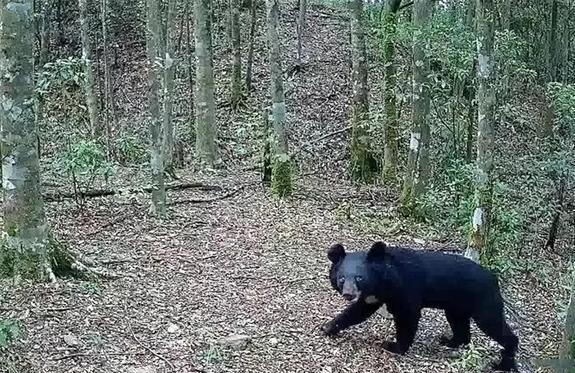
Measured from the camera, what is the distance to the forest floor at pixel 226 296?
6188mm

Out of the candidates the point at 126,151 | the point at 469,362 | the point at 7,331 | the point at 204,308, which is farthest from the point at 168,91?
the point at 7,331

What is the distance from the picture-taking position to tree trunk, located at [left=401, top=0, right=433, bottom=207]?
11.8 metres

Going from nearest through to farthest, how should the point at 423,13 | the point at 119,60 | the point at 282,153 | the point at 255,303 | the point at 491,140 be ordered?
the point at 255,303, the point at 491,140, the point at 423,13, the point at 282,153, the point at 119,60

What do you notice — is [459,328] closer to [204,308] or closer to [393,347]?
[393,347]

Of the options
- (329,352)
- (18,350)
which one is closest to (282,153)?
(329,352)

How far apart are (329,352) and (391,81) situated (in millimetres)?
8878

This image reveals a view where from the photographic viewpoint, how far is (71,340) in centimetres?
605

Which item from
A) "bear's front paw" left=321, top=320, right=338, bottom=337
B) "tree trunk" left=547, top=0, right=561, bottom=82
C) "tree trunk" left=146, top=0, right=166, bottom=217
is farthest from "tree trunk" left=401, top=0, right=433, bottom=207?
"tree trunk" left=547, top=0, right=561, bottom=82

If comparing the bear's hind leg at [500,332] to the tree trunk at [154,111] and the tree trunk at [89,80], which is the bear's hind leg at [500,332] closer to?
the tree trunk at [154,111]

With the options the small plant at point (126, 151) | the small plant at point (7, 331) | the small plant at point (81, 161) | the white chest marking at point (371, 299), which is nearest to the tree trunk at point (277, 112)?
the small plant at point (81, 161)

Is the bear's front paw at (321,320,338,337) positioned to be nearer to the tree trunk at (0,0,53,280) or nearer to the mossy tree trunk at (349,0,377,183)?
the tree trunk at (0,0,53,280)

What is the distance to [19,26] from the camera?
6.59m

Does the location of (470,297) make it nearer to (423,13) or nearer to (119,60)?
(423,13)

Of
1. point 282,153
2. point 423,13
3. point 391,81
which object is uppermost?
point 423,13
